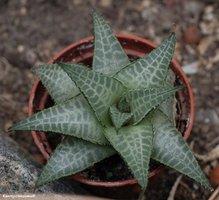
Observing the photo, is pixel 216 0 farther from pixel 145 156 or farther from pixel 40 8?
pixel 145 156

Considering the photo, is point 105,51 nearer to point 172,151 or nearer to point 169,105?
point 169,105

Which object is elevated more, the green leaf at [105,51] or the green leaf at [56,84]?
the green leaf at [105,51]

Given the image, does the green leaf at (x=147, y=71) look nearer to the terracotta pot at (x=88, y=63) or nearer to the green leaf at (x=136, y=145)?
the green leaf at (x=136, y=145)

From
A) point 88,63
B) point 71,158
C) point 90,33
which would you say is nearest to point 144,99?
point 71,158

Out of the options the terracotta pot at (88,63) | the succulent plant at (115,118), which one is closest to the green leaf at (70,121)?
the succulent plant at (115,118)

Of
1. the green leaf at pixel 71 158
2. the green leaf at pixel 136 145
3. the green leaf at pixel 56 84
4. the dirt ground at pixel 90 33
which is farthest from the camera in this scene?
the dirt ground at pixel 90 33

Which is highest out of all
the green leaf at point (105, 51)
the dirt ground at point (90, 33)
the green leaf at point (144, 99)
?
the green leaf at point (105, 51)
